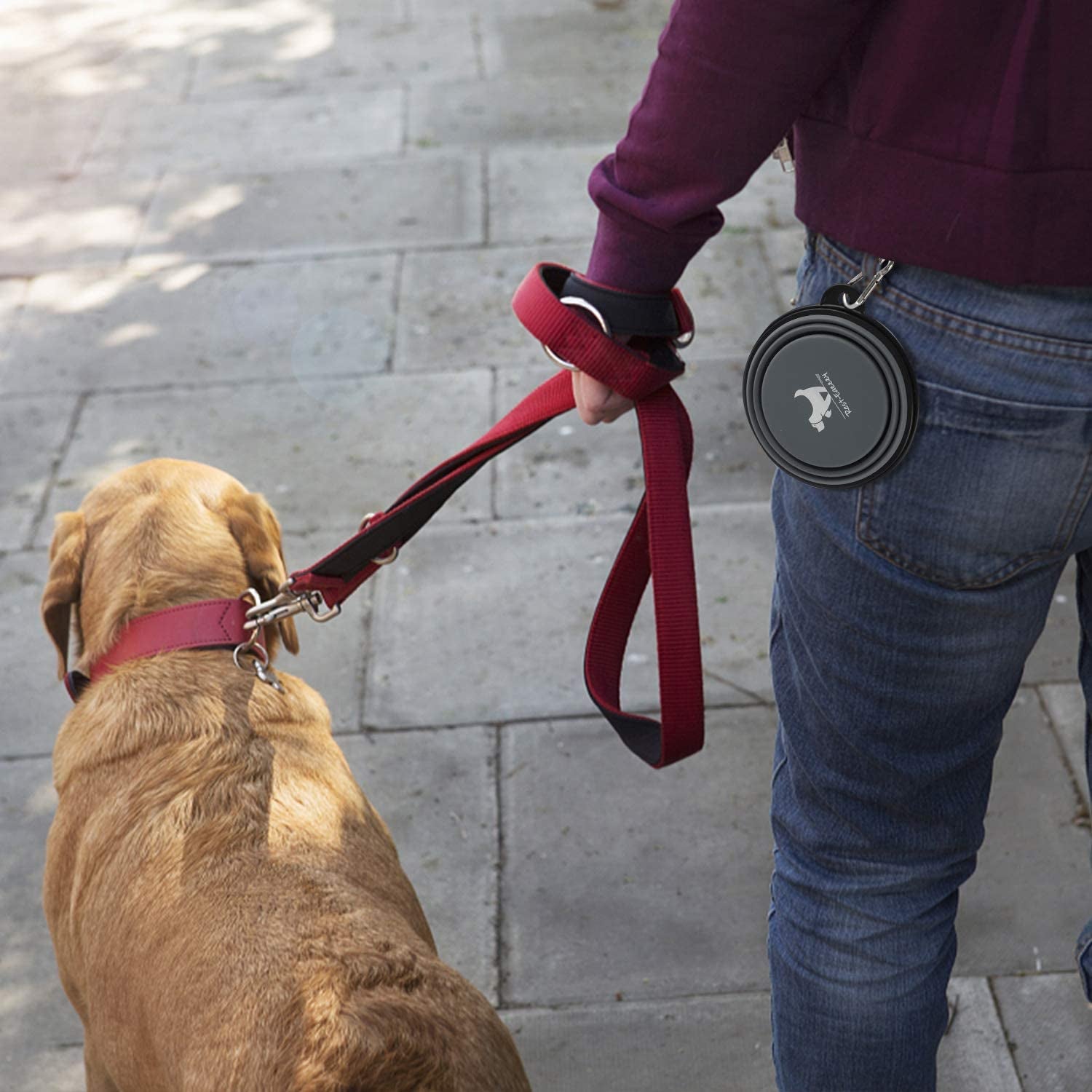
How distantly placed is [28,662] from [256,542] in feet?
4.47

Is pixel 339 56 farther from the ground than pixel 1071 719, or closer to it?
closer to it

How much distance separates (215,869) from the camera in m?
1.90

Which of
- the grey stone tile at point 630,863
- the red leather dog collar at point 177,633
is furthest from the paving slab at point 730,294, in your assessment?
the red leather dog collar at point 177,633

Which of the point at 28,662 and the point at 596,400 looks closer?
the point at 596,400

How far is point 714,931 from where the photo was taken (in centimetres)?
272

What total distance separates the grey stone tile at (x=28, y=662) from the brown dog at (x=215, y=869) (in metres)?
0.93

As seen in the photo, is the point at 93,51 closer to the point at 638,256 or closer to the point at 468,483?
the point at 468,483

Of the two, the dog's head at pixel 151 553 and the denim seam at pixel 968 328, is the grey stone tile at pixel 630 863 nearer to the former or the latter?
the dog's head at pixel 151 553

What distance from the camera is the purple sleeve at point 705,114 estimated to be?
126 centimetres

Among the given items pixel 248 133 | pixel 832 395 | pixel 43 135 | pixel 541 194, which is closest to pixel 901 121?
pixel 832 395

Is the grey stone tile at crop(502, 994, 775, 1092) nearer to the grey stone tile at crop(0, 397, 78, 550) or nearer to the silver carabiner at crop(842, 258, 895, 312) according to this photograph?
the silver carabiner at crop(842, 258, 895, 312)

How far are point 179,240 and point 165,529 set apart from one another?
11.2 feet

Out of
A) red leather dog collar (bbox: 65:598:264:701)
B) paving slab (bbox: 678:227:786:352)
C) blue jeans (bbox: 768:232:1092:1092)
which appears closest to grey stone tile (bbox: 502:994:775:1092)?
blue jeans (bbox: 768:232:1092:1092)

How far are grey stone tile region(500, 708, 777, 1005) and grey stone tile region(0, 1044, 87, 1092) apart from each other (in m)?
0.86
